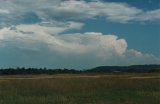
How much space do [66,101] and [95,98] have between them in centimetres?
209

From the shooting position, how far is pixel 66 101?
62.4ft

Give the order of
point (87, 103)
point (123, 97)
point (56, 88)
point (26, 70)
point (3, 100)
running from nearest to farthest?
point (87, 103) < point (3, 100) < point (123, 97) < point (56, 88) < point (26, 70)

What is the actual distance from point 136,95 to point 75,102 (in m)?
4.85

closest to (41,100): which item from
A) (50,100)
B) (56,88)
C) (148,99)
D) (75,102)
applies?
(50,100)

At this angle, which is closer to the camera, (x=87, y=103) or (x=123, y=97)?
(x=87, y=103)

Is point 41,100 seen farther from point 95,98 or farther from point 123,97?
point 123,97

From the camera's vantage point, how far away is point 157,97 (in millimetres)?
21078

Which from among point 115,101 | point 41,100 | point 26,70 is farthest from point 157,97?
point 26,70

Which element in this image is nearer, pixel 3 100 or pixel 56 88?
pixel 3 100

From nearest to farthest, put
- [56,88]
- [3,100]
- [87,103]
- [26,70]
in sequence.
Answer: [87,103] → [3,100] → [56,88] → [26,70]

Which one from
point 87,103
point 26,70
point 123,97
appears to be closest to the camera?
point 87,103

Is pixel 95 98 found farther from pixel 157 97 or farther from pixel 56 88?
pixel 56 88

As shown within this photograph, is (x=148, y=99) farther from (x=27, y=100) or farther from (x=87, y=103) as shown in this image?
(x=27, y=100)

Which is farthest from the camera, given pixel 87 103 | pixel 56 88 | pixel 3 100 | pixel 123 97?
pixel 56 88
